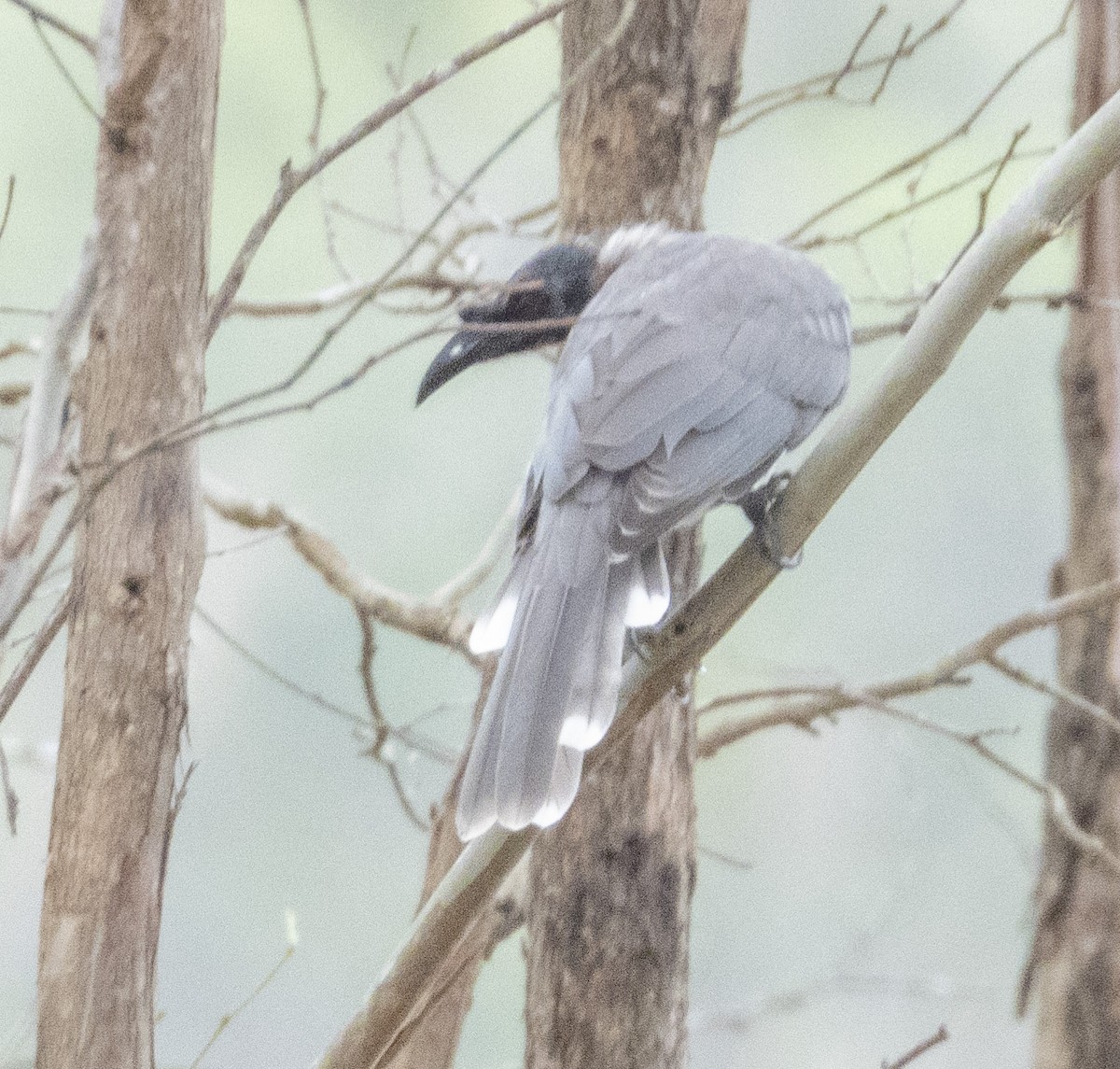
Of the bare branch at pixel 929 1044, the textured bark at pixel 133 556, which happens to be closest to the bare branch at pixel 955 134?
the textured bark at pixel 133 556

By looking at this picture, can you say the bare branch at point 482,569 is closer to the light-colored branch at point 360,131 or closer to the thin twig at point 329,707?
the thin twig at point 329,707

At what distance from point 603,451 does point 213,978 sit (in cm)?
236

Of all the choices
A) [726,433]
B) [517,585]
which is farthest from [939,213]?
[517,585]

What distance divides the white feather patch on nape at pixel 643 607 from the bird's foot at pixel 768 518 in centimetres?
16

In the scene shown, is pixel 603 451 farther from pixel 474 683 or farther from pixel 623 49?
pixel 474 683

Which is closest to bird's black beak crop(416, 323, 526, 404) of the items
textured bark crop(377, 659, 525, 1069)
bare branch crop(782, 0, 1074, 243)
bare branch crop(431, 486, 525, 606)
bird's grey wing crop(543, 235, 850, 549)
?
bird's grey wing crop(543, 235, 850, 549)

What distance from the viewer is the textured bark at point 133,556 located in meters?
1.36

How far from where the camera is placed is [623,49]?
2.33 m

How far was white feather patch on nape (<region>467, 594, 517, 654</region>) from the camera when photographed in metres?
1.87

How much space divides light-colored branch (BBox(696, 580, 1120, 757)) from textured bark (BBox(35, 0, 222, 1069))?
50.7 inches

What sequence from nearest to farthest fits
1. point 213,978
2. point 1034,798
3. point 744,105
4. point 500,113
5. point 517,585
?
point 517,585, point 744,105, point 213,978, point 500,113, point 1034,798

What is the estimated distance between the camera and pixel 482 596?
13.2 ft

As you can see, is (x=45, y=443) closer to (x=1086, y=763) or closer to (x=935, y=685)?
(x=935, y=685)

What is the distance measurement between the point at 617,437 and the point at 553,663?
1.26 ft
